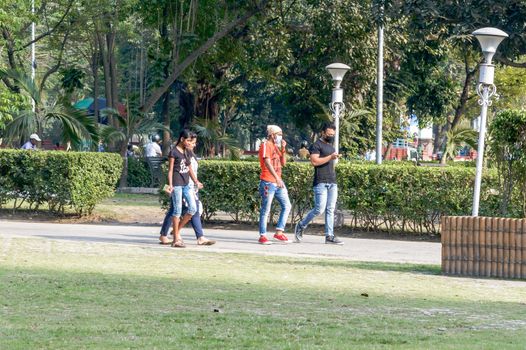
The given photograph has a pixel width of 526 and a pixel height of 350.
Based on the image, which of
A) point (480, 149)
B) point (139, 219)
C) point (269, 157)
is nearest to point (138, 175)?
point (139, 219)

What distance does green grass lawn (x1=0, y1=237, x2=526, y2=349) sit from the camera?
7969 millimetres

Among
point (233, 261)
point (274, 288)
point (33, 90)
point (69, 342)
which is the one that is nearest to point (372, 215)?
point (233, 261)

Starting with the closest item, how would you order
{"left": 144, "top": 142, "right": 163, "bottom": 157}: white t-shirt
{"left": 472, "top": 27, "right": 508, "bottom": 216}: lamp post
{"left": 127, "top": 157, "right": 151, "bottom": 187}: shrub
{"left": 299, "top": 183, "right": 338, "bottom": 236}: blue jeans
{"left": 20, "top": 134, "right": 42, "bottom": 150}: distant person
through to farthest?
{"left": 472, "top": 27, "right": 508, "bottom": 216}: lamp post
{"left": 299, "top": 183, "right": 338, "bottom": 236}: blue jeans
{"left": 20, "top": 134, "right": 42, "bottom": 150}: distant person
{"left": 127, "top": 157, "right": 151, "bottom": 187}: shrub
{"left": 144, "top": 142, "right": 163, "bottom": 157}: white t-shirt

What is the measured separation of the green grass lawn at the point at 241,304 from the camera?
7.97 m

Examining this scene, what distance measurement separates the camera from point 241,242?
1741cm

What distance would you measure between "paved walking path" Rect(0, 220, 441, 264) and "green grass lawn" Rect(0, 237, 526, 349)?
48.6 inches

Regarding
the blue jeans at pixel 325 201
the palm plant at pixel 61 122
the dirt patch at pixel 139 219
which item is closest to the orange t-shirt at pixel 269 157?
the blue jeans at pixel 325 201

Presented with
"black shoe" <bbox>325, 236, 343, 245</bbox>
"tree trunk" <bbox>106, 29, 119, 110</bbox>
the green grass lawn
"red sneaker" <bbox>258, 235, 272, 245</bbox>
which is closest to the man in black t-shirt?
"black shoe" <bbox>325, 236, 343, 245</bbox>

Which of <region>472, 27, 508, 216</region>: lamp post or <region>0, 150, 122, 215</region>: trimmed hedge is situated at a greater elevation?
<region>472, 27, 508, 216</region>: lamp post

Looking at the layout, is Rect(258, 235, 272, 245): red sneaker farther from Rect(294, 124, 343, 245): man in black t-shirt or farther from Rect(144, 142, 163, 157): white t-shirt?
Rect(144, 142, 163, 157): white t-shirt

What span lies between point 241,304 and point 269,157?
7028 mm

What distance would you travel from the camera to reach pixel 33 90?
84.1 feet

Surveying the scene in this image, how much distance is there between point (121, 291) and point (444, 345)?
3.95 metres

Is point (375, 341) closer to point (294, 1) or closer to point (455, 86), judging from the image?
point (294, 1)
